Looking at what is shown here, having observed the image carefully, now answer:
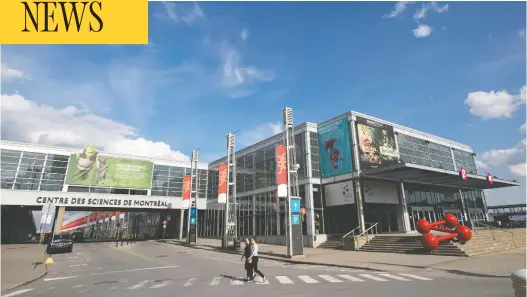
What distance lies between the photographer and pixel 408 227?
30.9 metres

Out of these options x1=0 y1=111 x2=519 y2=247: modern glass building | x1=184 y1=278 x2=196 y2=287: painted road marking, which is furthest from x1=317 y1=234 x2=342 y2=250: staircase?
x1=184 y1=278 x2=196 y2=287: painted road marking

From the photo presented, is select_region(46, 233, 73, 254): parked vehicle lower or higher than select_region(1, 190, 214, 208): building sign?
lower

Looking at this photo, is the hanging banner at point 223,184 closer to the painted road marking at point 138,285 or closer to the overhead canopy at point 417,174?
Result: the overhead canopy at point 417,174

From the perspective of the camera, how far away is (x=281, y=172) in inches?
925

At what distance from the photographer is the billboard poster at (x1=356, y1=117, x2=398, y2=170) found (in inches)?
1186

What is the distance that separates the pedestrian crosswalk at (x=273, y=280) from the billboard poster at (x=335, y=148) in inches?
695

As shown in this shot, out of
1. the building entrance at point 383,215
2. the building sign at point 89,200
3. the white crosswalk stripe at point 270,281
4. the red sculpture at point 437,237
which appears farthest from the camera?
the building sign at point 89,200

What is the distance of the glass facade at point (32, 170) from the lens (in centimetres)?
4200

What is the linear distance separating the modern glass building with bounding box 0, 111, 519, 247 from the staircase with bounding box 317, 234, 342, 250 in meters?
0.72

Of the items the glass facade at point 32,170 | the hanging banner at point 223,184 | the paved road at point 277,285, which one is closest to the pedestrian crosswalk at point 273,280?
the paved road at point 277,285

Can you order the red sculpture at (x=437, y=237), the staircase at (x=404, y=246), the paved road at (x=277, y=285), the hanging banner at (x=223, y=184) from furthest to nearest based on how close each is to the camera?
the hanging banner at (x=223, y=184), the red sculpture at (x=437, y=237), the staircase at (x=404, y=246), the paved road at (x=277, y=285)

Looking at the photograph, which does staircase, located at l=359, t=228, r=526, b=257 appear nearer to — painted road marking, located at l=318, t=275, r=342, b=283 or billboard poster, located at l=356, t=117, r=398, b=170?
billboard poster, located at l=356, t=117, r=398, b=170

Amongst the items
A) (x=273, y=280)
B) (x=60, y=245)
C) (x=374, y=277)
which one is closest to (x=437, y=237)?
(x=374, y=277)

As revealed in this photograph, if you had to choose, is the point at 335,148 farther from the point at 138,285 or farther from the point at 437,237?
the point at 138,285
